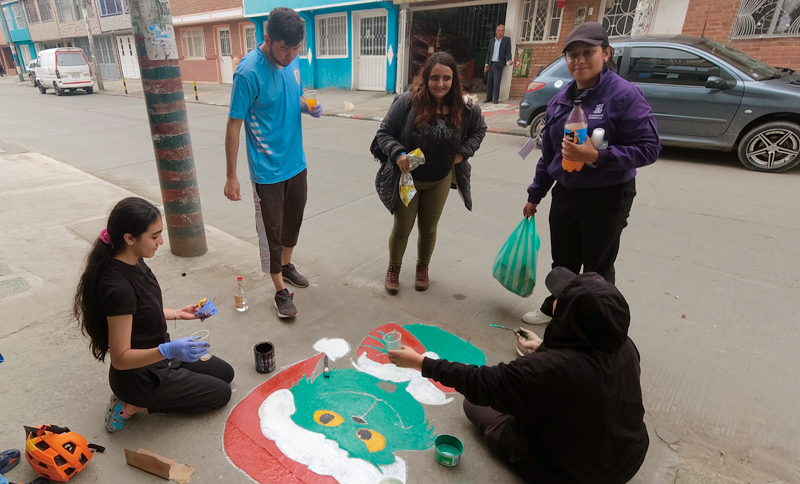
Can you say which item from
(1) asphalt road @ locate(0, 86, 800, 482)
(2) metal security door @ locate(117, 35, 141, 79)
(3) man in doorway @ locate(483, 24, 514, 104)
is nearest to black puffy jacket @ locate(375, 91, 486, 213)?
(1) asphalt road @ locate(0, 86, 800, 482)

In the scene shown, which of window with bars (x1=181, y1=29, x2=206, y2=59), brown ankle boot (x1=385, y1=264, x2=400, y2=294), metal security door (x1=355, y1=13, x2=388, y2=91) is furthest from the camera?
window with bars (x1=181, y1=29, x2=206, y2=59)

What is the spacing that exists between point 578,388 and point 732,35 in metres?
11.3

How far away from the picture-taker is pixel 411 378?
8.66 ft

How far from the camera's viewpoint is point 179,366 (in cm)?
232

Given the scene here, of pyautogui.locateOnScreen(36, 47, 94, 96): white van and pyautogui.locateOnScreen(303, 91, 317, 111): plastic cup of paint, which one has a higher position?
pyautogui.locateOnScreen(303, 91, 317, 111): plastic cup of paint

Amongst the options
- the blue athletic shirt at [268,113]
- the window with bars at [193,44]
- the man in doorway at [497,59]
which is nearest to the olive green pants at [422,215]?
the blue athletic shirt at [268,113]

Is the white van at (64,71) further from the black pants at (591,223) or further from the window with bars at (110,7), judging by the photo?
the black pants at (591,223)

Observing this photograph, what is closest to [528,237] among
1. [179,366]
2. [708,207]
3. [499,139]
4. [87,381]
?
[179,366]

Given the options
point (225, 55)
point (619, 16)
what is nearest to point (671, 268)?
point (619, 16)

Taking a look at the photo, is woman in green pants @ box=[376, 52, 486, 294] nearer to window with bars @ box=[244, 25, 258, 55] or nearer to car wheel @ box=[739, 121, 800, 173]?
car wheel @ box=[739, 121, 800, 173]

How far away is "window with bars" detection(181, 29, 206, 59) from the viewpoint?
22.9 metres

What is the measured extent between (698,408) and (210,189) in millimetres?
5872

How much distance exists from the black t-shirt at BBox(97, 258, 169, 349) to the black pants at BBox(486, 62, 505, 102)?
12261 millimetres

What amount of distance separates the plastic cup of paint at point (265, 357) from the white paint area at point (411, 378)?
0.48 meters
